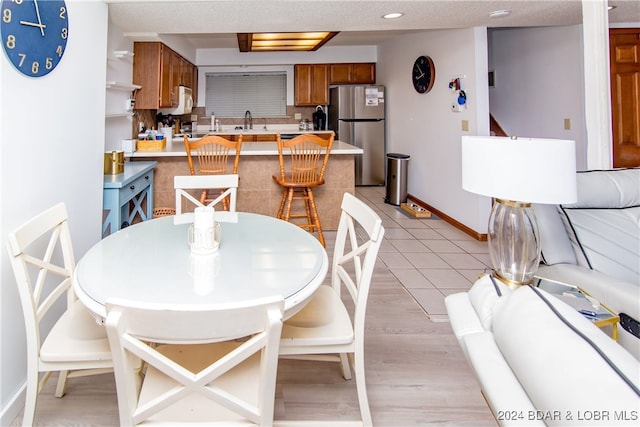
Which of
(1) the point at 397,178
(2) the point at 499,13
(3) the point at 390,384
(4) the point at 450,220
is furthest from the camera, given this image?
(1) the point at 397,178

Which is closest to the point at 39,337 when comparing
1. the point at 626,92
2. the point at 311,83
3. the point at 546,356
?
the point at 546,356

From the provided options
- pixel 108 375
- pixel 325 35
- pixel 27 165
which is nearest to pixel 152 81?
pixel 325 35

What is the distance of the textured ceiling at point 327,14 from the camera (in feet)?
8.80

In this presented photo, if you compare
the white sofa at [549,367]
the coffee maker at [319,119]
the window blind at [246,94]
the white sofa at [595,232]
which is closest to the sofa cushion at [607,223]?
the white sofa at [595,232]

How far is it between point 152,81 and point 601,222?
4104mm

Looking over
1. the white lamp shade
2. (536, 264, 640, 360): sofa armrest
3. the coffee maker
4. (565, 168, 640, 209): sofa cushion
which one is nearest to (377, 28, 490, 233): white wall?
the coffee maker

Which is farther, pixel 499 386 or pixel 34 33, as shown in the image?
pixel 34 33

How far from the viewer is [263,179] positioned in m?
3.90

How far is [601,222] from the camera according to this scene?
67.5 inches

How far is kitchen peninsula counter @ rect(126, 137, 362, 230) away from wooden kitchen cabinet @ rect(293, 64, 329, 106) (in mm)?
2865

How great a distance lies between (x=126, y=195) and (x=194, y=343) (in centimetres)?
222

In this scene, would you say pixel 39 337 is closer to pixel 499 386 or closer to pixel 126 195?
pixel 499 386

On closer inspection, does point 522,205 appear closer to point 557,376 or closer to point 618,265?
point 618,265

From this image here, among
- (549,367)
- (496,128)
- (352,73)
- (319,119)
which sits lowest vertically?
(549,367)
